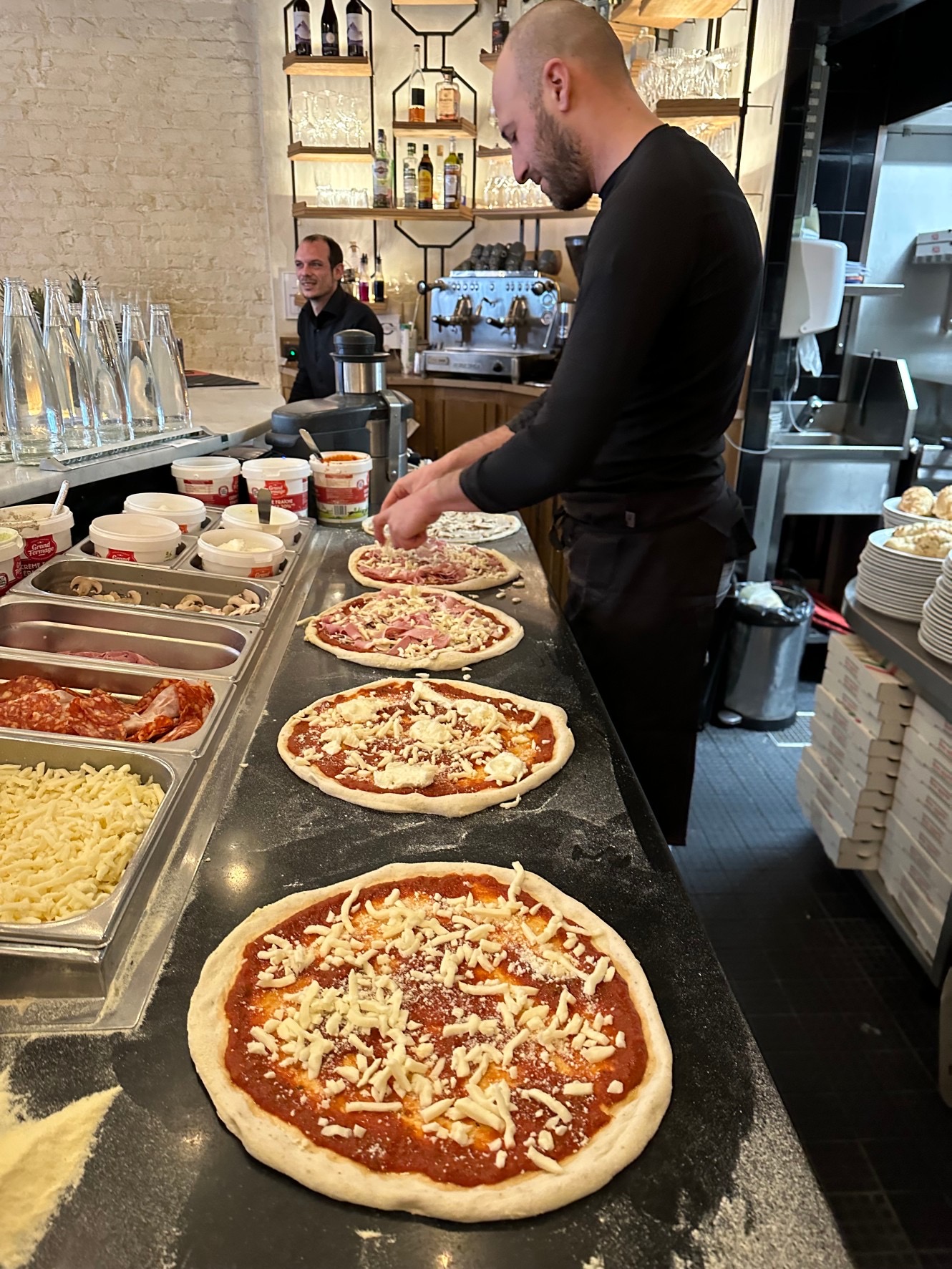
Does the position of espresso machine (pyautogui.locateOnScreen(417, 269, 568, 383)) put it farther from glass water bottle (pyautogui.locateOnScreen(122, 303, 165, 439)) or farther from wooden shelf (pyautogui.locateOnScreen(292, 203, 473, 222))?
glass water bottle (pyautogui.locateOnScreen(122, 303, 165, 439))

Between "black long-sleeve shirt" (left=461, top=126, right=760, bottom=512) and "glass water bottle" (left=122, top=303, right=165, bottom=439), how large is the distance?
1383 millimetres

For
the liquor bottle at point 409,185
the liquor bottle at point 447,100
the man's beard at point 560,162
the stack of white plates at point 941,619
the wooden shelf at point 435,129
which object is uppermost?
the liquor bottle at point 447,100

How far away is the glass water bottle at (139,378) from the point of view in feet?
8.57

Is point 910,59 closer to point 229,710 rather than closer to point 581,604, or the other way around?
point 581,604

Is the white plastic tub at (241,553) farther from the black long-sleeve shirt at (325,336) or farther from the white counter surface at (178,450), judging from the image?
the black long-sleeve shirt at (325,336)

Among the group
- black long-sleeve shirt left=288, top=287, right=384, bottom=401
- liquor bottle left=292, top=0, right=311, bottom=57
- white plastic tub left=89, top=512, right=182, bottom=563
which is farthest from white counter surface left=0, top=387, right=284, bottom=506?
liquor bottle left=292, top=0, right=311, bottom=57

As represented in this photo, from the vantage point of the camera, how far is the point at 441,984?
41.3 inches

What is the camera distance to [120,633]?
1889 mm

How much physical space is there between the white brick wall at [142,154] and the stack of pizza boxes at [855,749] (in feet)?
18.0

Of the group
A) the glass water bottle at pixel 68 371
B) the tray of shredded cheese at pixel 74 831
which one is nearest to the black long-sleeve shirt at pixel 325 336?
the glass water bottle at pixel 68 371

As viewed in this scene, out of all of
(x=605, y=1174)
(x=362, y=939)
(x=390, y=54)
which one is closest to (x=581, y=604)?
(x=362, y=939)

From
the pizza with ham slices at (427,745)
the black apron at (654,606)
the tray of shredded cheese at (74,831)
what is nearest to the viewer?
the tray of shredded cheese at (74,831)

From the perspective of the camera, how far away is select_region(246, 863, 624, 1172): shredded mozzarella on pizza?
0.89m

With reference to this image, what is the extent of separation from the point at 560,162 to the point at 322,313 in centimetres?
365
